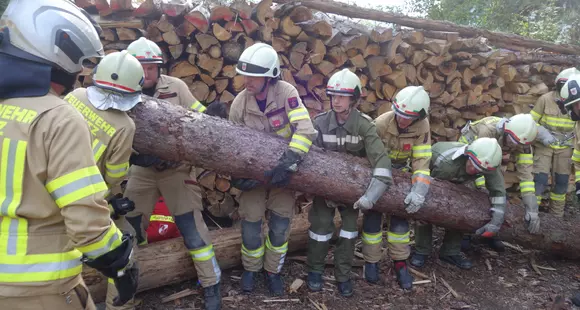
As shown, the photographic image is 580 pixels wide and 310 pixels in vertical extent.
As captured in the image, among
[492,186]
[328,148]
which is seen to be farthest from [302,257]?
[492,186]

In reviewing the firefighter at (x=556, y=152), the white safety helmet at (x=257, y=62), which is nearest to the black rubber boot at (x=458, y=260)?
the firefighter at (x=556, y=152)

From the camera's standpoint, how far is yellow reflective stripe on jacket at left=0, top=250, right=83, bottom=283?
5.34ft

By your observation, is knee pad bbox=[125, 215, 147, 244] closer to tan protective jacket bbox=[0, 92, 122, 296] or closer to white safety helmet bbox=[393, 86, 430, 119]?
tan protective jacket bbox=[0, 92, 122, 296]

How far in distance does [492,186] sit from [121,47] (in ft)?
13.9

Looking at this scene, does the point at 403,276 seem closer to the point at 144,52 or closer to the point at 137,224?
the point at 137,224

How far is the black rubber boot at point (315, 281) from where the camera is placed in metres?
3.84

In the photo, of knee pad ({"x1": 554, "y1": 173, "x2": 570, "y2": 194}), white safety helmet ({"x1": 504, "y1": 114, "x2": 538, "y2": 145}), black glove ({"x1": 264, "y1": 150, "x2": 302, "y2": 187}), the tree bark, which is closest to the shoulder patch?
black glove ({"x1": 264, "y1": 150, "x2": 302, "y2": 187})

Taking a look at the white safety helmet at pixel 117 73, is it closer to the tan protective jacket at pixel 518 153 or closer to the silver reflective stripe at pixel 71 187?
the silver reflective stripe at pixel 71 187

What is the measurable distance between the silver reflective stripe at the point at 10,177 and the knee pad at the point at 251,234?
2.24m

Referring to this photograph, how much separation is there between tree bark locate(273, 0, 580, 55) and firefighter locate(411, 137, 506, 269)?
9.40 ft

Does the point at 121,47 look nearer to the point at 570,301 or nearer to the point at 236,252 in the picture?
the point at 236,252

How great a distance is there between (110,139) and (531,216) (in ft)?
14.0

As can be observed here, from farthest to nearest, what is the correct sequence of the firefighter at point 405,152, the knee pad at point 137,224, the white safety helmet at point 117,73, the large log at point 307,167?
the firefighter at point 405,152
the knee pad at point 137,224
the large log at point 307,167
the white safety helmet at point 117,73

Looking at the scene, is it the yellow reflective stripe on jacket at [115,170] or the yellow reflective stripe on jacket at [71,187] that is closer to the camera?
the yellow reflective stripe on jacket at [71,187]
